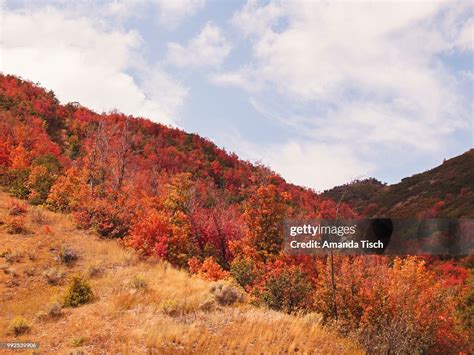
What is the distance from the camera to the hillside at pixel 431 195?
10113 centimetres

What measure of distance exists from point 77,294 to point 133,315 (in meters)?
4.04

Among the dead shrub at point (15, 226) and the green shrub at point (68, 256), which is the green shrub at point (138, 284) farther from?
the dead shrub at point (15, 226)

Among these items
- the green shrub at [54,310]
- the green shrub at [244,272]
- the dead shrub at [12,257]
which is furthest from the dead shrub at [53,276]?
the green shrub at [244,272]

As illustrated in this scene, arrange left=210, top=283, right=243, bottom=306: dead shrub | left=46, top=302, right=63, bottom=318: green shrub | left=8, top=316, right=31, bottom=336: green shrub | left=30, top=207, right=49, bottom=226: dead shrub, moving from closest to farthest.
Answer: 1. left=8, top=316, right=31, bottom=336: green shrub
2. left=46, top=302, right=63, bottom=318: green shrub
3. left=210, top=283, right=243, bottom=306: dead shrub
4. left=30, top=207, right=49, bottom=226: dead shrub

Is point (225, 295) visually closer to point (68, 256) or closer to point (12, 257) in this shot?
point (68, 256)

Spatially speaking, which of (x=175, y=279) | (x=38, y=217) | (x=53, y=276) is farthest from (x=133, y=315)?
(x=38, y=217)

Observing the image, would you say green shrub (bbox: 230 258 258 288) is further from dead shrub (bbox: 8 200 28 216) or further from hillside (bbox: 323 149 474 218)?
hillside (bbox: 323 149 474 218)

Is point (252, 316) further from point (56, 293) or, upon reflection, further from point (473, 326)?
point (473, 326)

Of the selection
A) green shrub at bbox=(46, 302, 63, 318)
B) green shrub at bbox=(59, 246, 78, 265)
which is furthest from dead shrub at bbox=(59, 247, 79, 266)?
green shrub at bbox=(46, 302, 63, 318)

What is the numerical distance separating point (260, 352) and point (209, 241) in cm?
2264

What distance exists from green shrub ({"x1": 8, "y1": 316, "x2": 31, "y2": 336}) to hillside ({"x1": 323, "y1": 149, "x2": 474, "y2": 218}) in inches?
3224

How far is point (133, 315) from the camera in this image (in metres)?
14.6

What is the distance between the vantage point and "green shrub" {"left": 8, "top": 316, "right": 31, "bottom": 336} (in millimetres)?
14320

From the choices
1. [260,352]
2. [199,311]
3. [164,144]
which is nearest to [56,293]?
[199,311]
